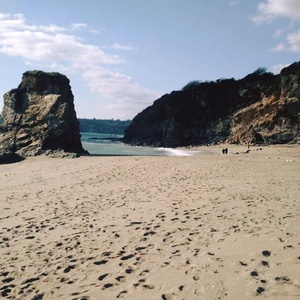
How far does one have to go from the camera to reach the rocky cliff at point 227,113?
50.8 m

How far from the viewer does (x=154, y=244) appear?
6.76m

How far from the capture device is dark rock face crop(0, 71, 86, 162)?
36.0 m

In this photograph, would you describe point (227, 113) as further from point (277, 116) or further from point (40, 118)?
point (40, 118)

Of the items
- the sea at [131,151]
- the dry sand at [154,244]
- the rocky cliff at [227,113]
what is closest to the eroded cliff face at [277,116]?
the rocky cliff at [227,113]

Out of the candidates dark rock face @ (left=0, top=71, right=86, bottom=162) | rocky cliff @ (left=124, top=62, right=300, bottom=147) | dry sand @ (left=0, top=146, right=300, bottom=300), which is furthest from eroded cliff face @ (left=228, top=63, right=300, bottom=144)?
dry sand @ (left=0, top=146, right=300, bottom=300)

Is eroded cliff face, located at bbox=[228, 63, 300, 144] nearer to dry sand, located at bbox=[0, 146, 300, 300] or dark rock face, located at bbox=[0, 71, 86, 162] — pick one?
dark rock face, located at bbox=[0, 71, 86, 162]

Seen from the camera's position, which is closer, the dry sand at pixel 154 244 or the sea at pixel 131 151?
the dry sand at pixel 154 244

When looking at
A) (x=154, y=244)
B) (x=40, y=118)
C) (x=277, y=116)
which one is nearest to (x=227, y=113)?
(x=277, y=116)

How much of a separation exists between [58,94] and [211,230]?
118 ft

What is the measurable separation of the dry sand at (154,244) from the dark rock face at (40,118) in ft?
79.2

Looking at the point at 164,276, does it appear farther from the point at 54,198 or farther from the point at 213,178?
the point at 213,178

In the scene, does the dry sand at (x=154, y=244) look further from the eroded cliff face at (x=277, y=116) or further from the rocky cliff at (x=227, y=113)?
the rocky cliff at (x=227, y=113)

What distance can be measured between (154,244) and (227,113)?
65.6m

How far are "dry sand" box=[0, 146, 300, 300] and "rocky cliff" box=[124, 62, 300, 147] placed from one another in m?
41.9
